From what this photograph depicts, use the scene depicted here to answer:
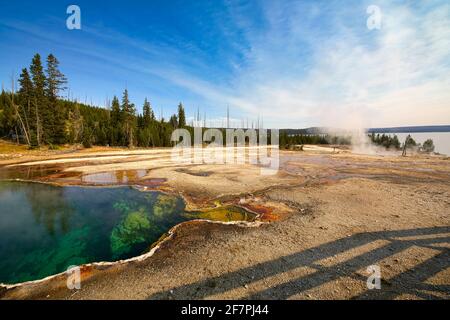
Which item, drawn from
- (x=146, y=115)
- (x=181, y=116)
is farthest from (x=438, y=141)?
(x=146, y=115)

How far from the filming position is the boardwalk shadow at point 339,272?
16.3ft

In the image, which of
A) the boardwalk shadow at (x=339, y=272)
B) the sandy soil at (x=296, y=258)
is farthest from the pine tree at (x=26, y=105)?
the boardwalk shadow at (x=339, y=272)

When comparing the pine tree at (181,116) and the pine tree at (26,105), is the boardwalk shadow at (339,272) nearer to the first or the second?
the pine tree at (26,105)

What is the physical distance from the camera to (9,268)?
676 centimetres

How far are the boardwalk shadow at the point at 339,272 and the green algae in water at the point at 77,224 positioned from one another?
347 centimetres

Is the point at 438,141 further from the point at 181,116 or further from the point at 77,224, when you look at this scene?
the point at 77,224

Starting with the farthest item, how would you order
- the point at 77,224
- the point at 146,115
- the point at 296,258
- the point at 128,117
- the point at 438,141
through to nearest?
the point at 438,141 → the point at 146,115 → the point at 128,117 → the point at 77,224 → the point at 296,258

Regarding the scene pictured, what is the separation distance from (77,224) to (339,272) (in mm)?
11130

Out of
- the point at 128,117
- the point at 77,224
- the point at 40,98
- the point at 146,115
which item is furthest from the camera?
the point at 146,115

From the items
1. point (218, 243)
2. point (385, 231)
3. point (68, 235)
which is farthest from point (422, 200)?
point (68, 235)

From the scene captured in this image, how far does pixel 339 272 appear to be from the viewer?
18.7ft

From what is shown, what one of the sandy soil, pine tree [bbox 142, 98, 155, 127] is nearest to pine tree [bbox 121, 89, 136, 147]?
pine tree [bbox 142, 98, 155, 127]

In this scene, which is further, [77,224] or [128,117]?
[128,117]

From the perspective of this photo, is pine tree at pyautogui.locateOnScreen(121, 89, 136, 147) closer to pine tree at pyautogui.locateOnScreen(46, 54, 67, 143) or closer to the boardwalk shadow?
pine tree at pyautogui.locateOnScreen(46, 54, 67, 143)
